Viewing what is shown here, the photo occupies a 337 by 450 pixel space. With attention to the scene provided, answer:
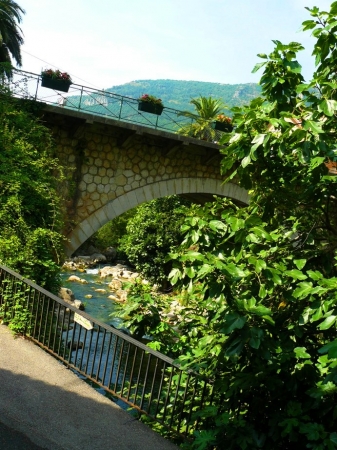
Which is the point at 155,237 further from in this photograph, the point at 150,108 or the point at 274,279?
the point at 274,279

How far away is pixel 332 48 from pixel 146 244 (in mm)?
18529

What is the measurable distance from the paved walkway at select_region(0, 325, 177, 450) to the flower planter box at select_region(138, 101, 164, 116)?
858cm

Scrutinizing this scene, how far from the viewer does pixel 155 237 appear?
71.8 ft

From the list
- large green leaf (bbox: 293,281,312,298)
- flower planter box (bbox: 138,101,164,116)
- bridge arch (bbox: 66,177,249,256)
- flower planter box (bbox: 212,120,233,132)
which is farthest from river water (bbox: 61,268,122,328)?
large green leaf (bbox: 293,281,312,298)

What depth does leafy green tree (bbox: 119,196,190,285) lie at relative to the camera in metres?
21.7

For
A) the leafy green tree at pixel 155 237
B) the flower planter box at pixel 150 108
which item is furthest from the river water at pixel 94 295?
the flower planter box at pixel 150 108

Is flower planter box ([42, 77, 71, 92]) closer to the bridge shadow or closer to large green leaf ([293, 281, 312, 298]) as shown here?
the bridge shadow

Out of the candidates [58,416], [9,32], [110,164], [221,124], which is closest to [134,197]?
[110,164]

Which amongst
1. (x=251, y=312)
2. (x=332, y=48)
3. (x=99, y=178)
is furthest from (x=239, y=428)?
(x=99, y=178)

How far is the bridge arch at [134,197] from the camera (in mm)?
12008

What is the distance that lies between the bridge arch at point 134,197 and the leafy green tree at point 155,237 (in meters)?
6.27

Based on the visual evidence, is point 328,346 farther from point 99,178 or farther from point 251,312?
point 99,178

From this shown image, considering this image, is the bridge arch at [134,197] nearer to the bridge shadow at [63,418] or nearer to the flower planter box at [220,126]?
the flower planter box at [220,126]

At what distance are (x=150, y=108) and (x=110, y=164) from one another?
1.80m
